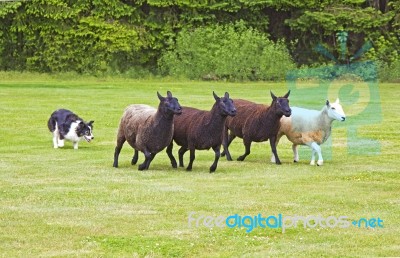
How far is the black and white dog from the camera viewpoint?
18.3 meters

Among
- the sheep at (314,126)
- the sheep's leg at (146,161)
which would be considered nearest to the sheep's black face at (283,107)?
the sheep at (314,126)

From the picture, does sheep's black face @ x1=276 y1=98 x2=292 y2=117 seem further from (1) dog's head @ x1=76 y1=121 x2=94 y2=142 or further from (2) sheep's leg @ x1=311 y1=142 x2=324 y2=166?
(1) dog's head @ x1=76 y1=121 x2=94 y2=142

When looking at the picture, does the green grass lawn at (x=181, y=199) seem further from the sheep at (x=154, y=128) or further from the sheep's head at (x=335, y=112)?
the sheep's head at (x=335, y=112)

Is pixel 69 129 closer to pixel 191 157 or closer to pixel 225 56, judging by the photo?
pixel 191 157

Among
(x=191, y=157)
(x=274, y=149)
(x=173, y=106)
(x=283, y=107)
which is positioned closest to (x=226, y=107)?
(x=173, y=106)

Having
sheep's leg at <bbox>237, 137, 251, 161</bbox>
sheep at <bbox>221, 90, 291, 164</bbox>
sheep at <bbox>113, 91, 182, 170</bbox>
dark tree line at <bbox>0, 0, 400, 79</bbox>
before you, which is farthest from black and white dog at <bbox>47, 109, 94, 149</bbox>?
dark tree line at <bbox>0, 0, 400, 79</bbox>

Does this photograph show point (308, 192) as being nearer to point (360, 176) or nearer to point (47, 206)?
point (360, 176)

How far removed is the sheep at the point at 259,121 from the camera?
15.9m

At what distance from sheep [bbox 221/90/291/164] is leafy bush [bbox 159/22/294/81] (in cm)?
1990

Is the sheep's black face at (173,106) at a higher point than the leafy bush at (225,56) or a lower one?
higher

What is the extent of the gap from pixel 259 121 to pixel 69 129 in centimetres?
381

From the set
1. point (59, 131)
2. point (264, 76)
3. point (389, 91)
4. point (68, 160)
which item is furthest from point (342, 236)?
point (264, 76)

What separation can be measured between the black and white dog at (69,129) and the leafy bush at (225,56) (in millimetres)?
18364

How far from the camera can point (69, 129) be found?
18344 millimetres
